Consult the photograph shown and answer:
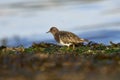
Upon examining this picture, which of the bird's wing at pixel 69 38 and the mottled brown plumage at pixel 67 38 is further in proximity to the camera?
the bird's wing at pixel 69 38

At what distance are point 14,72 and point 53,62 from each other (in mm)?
808

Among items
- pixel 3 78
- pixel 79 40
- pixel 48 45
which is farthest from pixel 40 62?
pixel 79 40

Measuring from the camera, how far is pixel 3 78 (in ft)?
30.8

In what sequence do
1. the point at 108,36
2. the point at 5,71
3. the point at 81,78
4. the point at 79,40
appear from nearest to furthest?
the point at 81,78 < the point at 5,71 < the point at 79,40 < the point at 108,36

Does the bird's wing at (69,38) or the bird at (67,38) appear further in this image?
the bird's wing at (69,38)

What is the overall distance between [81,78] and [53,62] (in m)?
1.20

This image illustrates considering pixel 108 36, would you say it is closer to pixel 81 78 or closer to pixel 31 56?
pixel 31 56

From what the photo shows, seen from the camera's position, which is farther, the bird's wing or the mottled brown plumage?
the bird's wing

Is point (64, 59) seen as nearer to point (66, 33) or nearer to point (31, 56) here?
A: point (31, 56)

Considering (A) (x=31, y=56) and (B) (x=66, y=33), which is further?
(B) (x=66, y=33)

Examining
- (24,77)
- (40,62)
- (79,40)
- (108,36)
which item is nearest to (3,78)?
(24,77)

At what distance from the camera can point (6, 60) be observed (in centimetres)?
1074

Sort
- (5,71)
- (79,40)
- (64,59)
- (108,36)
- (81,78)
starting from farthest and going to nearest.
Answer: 1. (108,36)
2. (79,40)
3. (64,59)
4. (5,71)
5. (81,78)

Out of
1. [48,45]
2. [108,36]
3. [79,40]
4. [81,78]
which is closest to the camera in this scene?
[81,78]
